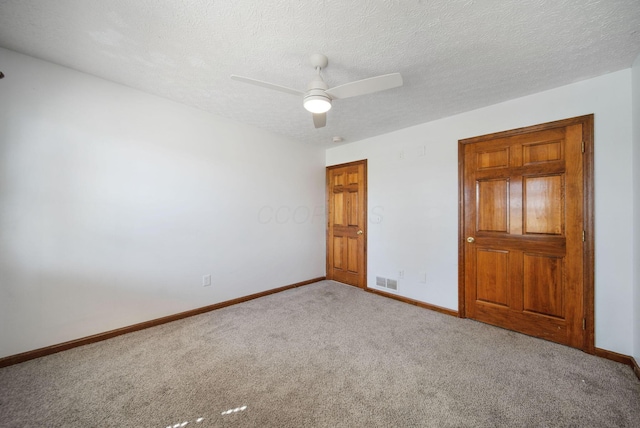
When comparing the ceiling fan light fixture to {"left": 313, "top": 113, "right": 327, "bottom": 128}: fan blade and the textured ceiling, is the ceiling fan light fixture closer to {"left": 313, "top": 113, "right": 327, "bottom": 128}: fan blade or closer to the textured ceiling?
{"left": 313, "top": 113, "right": 327, "bottom": 128}: fan blade

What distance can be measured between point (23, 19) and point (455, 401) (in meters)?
3.85

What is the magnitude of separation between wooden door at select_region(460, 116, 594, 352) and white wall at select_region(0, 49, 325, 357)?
281 centimetres

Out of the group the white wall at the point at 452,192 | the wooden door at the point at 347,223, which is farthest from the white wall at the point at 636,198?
the wooden door at the point at 347,223

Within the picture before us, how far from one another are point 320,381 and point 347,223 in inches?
109

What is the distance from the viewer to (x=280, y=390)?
1.73m

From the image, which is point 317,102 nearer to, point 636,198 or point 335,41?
point 335,41

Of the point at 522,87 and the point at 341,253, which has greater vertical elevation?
the point at 522,87

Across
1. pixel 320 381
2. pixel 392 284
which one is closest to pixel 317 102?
pixel 320 381

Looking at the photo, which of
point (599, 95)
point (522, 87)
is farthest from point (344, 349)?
point (599, 95)

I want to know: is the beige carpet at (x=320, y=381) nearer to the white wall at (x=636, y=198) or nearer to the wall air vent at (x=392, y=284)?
the white wall at (x=636, y=198)

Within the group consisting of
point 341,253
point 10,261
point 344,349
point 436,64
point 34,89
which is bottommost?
point 344,349

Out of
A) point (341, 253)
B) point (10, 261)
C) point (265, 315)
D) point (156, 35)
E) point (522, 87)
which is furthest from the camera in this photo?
point (341, 253)

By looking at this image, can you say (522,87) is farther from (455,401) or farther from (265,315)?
(265,315)

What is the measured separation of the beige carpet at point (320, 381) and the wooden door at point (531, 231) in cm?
26
